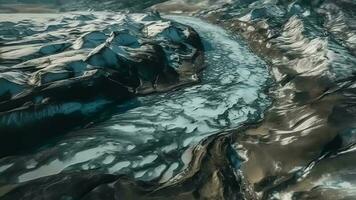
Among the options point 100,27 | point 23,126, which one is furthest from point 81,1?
point 23,126

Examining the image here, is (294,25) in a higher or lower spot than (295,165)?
lower

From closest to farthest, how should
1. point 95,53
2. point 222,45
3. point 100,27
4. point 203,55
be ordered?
point 95,53, point 203,55, point 222,45, point 100,27

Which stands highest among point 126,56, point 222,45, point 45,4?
point 126,56

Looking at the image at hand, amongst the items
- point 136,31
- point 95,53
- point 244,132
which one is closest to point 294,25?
point 136,31

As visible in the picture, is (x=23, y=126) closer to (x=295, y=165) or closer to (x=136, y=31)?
(x=295, y=165)

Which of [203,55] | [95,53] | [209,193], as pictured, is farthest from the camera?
[203,55]

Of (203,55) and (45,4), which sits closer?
(203,55)

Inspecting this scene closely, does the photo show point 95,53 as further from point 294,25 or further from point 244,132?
point 294,25
